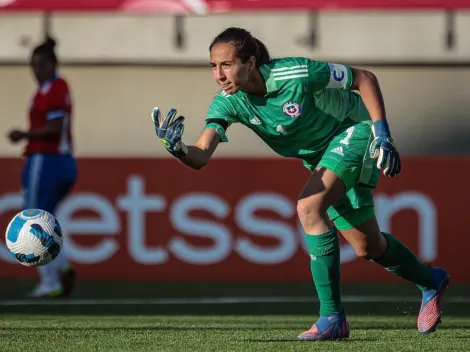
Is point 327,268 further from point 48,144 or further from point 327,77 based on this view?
point 48,144

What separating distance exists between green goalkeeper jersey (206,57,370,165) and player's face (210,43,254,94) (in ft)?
0.69

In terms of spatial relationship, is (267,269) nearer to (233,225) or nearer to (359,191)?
(233,225)

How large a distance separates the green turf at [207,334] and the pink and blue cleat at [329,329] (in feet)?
0.24

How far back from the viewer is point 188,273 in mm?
12398

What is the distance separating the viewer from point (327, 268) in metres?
6.86

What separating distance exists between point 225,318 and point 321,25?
1020 centimetres

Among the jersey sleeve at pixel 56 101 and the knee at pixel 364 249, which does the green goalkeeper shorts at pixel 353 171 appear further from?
the jersey sleeve at pixel 56 101

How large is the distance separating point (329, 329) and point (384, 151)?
1.07 m

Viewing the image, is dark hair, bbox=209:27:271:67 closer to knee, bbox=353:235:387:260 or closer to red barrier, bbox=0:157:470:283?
knee, bbox=353:235:387:260

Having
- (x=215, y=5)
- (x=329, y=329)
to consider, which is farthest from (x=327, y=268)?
(x=215, y=5)

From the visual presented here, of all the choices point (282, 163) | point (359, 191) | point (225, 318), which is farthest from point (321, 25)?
point (359, 191)

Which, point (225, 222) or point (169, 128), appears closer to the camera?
point (169, 128)

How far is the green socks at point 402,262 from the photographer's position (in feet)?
23.9

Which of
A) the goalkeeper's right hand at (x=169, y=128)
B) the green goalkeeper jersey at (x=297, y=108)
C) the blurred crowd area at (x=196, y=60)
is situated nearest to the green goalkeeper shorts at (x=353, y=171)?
the green goalkeeper jersey at (x=297, y=108)
